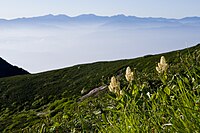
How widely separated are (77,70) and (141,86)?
91.3 metres

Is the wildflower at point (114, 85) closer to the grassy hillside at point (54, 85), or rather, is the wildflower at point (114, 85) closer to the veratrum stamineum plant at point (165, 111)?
the veratrum stamineum plant at point (165, 111)

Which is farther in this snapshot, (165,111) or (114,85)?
(114,85)

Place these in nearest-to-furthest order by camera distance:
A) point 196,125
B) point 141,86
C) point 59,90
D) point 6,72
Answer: point 196,125
point 141,86
point 59,90
point 6,72

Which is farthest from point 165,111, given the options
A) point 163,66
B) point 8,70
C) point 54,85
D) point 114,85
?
point 8,70

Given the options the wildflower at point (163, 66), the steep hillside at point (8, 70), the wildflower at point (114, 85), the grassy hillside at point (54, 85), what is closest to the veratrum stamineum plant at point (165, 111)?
the wildflower at point (163, 66)

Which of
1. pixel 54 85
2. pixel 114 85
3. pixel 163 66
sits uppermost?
pixel 163 66

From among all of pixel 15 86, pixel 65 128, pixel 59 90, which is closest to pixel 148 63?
pixel 59 90

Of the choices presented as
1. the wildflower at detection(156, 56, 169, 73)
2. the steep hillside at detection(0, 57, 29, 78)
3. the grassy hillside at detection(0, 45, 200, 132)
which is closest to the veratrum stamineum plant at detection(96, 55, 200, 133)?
the wildflower at detection(156, 56, 169, 73)

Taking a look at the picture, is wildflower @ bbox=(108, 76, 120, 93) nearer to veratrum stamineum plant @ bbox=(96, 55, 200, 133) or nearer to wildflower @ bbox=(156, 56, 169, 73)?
veratrum stamineum plant @ bbox=(96, 55, 200, 133)

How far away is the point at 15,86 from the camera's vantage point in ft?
310

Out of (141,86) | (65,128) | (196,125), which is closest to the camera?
(196,125)

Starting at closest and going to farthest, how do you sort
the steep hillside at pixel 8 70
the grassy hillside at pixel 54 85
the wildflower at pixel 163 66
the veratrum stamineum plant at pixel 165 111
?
1. the veratrum stamineum plant at pixel 165 111
2. the wildflower at pixel 163 66
3. the grassy hillside at pixel 54 85
4. the steep hillside at pixel 8 70

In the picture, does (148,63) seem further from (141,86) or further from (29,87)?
(141,86)

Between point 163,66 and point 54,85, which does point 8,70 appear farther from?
point 163,66
